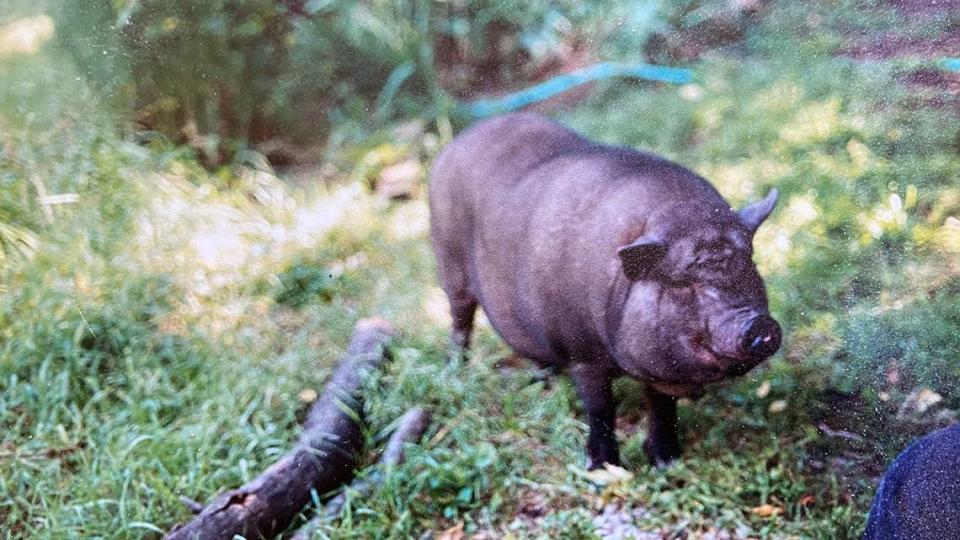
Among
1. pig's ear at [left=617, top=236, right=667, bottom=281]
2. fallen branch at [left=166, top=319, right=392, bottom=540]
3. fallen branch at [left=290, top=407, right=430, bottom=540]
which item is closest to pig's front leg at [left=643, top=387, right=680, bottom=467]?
pig's ear at [left=617, top=236, right=667, bottom=281]

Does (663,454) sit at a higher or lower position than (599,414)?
lower

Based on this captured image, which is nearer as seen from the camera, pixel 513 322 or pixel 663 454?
pixel 663 454

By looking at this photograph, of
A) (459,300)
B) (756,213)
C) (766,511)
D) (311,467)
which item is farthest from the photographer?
(459,300)

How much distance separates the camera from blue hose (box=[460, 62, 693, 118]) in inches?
128

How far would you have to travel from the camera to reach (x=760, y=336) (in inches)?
99.0

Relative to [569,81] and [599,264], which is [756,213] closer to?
[599,264]

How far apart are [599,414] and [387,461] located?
77cm

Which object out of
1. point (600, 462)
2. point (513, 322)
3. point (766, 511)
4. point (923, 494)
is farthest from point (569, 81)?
point (923, 494)

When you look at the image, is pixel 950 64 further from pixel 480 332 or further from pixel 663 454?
pixel 480 332

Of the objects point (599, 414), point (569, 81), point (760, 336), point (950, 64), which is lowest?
point (599, 414)

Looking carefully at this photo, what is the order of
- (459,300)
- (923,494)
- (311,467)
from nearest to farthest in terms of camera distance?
1. (923,494)
2. (311,467)
3. (459,300)

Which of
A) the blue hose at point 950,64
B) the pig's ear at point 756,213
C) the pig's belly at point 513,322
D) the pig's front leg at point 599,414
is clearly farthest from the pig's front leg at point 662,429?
the blue hose at point 950,64

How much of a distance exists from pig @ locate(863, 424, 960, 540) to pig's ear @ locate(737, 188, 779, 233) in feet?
2.51

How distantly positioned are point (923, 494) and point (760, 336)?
56cm
